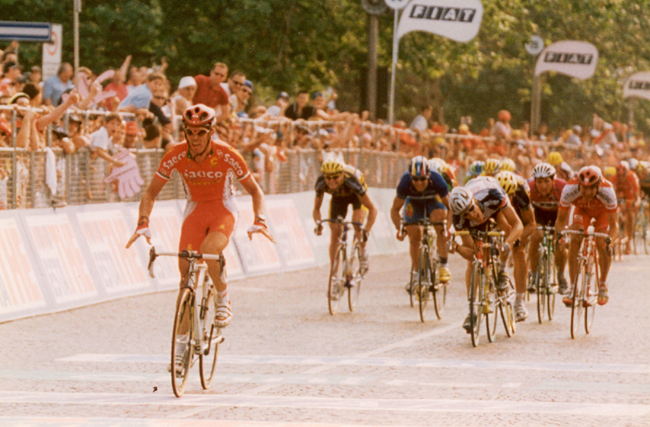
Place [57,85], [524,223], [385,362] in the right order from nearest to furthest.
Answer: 1. [385,362]
2. [524,223]
3. [57,85]

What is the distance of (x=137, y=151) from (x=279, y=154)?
4.71 m

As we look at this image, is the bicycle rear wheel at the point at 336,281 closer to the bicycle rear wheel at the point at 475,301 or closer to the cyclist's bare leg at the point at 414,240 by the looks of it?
the cyclist's bare leg at the point at 414,240

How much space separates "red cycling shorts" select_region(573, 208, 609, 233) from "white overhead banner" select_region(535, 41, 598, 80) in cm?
2229

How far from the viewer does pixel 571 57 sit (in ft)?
120

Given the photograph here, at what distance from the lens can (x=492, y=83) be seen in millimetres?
63500

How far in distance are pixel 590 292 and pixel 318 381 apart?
454 cm

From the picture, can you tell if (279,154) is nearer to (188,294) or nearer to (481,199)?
(481,199)

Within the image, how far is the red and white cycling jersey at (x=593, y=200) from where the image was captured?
544 inches

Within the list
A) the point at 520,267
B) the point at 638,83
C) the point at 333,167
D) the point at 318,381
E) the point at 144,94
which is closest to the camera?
the point at 318,381

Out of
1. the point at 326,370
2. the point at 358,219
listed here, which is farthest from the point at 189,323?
the point at 358,219

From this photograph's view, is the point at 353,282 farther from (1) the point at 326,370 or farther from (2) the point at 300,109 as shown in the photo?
(2) the point at 300,109

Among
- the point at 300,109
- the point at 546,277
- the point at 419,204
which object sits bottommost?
the point at 546,277

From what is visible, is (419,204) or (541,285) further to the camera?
(419,204)

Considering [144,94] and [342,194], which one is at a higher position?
[144,94]
